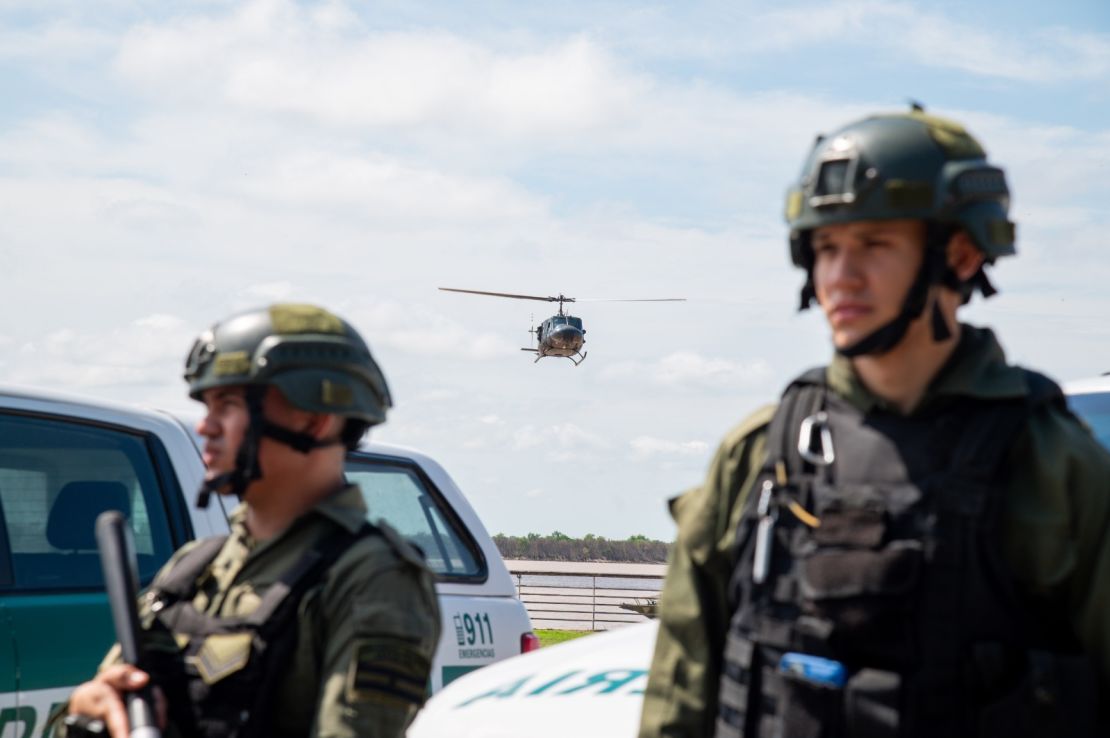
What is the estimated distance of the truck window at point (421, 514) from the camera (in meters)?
7.04

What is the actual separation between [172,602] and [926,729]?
1.49 m

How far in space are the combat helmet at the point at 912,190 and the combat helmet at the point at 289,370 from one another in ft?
3.22

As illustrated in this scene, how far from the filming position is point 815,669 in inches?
106

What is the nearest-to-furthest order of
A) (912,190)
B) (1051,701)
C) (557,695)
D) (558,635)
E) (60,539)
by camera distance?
(1051,701), (912,190), (557,695), (60,539), (558,635)

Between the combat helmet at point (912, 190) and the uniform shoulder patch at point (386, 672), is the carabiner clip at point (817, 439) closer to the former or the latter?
the combat helmet at point (912, 190)

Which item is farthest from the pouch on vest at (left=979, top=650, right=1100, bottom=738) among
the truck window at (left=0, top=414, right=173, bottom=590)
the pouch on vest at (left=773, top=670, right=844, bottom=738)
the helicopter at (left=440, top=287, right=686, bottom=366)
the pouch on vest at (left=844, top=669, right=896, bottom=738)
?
the helicopter at (left=440, top=287, right=686, bottom=366)

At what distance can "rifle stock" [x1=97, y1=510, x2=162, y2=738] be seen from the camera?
9.39 ft

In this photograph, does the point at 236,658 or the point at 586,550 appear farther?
the point at 586,550

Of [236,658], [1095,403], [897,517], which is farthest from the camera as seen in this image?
[1095,403]

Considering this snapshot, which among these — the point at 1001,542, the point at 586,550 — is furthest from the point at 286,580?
the point at 586,550

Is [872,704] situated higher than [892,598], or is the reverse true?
[892,598]

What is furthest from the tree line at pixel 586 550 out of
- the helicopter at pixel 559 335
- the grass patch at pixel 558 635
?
the grass patch at pixel 558 635

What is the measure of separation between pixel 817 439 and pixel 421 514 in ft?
15.0

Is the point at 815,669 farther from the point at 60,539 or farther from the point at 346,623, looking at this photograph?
the point at 60,539
